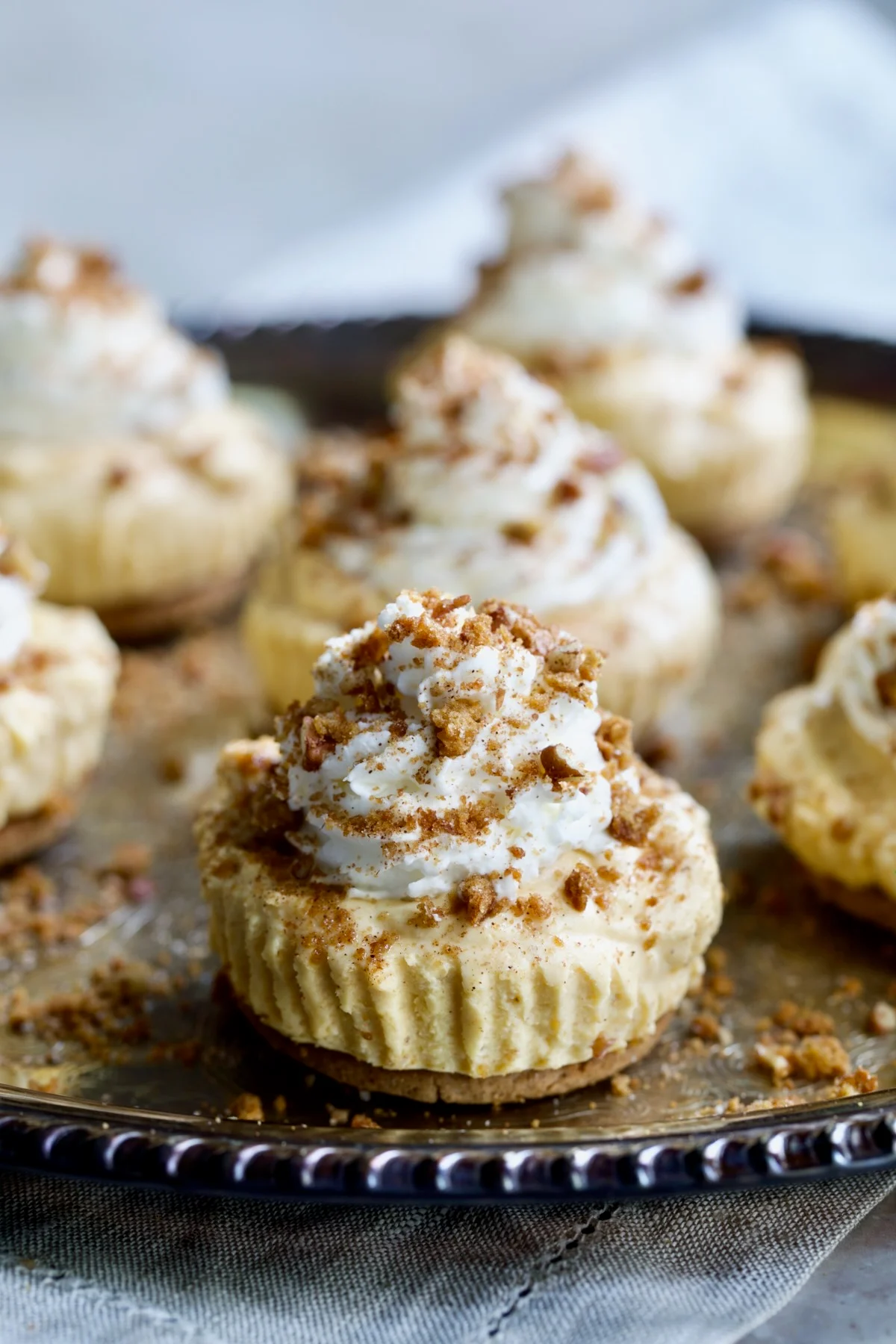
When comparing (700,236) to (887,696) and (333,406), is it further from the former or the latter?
(887,696)

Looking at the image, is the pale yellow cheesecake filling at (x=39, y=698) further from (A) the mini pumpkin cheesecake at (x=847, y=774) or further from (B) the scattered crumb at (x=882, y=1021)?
(B) the scattered crumb at (x=882, y=1021)

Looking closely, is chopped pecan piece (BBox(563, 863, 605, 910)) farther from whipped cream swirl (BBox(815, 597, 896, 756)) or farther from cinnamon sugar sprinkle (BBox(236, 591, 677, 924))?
whipped cream swirl (BBox(815, 597, 896, 756))

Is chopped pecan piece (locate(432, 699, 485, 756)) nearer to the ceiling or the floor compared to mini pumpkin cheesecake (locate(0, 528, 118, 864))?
nearer to the ceiling

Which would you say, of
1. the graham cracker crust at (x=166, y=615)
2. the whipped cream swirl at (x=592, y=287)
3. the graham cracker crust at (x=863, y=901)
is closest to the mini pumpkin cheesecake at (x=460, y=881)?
the graham cracker crust at (x=863, y=901)

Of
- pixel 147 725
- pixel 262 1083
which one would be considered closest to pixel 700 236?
pixel 147 725

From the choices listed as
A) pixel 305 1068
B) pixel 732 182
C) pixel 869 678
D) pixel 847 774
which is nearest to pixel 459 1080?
pixel 305 1068

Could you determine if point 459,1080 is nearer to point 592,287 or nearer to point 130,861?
point 130,861

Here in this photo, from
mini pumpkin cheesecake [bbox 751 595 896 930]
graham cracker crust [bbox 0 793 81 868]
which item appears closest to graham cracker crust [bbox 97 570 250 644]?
graham cracker crust [bbox 0 793 81 868]
